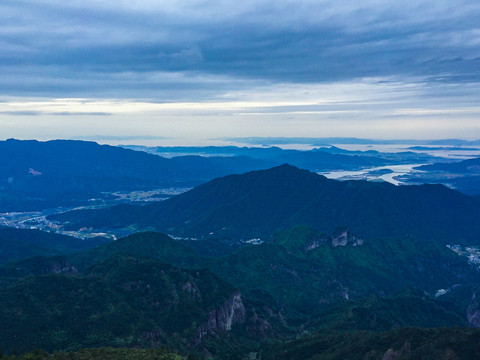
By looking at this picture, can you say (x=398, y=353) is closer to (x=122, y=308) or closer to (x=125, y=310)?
(x=125, y=310)

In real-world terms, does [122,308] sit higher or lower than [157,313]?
higher

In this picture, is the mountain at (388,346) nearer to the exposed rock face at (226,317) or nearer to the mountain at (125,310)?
the exposed rock face at (226,317)

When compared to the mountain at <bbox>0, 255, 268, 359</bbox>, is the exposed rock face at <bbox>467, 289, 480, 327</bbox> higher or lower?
lower

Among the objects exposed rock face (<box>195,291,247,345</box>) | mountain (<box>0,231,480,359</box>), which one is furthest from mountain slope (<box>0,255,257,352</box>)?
mountain (<box>0,231,480,359</box>)

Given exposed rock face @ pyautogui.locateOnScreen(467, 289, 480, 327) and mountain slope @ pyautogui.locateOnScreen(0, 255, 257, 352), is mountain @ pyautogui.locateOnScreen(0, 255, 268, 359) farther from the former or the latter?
exposed rock face @ pyautogui.locateOnScreen(467, 289, 480, 327)

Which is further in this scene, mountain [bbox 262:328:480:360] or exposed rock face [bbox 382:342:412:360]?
exposed rock face [bbox 382:342:412:360]

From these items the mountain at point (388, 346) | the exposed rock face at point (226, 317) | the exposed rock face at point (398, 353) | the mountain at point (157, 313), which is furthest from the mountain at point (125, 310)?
the exposed rock face at point (398, 353)

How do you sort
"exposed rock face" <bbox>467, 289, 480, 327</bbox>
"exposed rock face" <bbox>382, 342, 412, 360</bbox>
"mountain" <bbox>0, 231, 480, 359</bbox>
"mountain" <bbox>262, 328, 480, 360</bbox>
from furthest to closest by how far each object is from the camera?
1. "exposed rock face" <bbox>467, 289, 480, 327</bbox>
2. "mountain" <bbox>0, 231, 480, 359</bbox>
3. "exposed rock face" <bbox>382, 342, 412, 360</bbox>
4. "mountain" <bbox>262, 328, 480, 360</bbox>

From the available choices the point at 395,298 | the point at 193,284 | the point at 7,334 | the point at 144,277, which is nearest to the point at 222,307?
the point at 193,284

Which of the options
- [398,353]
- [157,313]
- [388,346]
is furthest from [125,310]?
[398,353]
